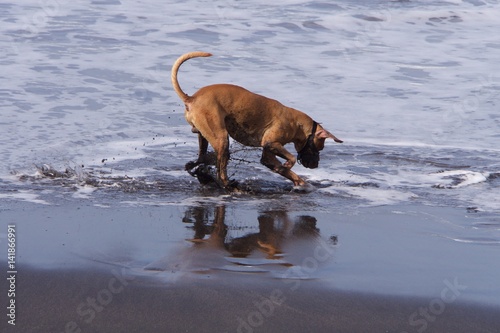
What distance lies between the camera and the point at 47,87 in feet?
43.4

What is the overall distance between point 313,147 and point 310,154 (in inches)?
3.8

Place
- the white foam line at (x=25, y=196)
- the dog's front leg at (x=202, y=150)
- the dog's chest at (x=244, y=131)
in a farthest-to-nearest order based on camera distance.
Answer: the dog's front leg at (x=202, y=150) → the dog's chest at (x=244, y=131) → the white foam line at (x=25, y=196)

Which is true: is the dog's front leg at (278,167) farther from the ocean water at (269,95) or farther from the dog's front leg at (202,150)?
the dog's front leg at (202,150)

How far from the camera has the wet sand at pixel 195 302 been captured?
18.1 ft

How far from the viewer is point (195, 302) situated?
580 centimetres

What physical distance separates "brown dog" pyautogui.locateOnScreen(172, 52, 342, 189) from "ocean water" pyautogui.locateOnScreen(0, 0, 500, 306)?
0.32 meters

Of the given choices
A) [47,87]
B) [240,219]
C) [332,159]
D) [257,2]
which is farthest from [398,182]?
[257,2]

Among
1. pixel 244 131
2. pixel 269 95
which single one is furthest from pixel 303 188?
pixel 269 95

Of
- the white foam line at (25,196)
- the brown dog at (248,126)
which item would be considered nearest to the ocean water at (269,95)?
the white foam line at (25,196)

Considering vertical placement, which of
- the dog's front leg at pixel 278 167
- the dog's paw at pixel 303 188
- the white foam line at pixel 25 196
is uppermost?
the dog's front leg at pixel 278 167

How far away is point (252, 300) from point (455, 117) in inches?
312

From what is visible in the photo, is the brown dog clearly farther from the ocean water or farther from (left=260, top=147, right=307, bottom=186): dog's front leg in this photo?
the ocean water

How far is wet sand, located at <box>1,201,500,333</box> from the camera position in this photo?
553 centimetres

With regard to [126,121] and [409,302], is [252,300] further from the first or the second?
[126,121]
